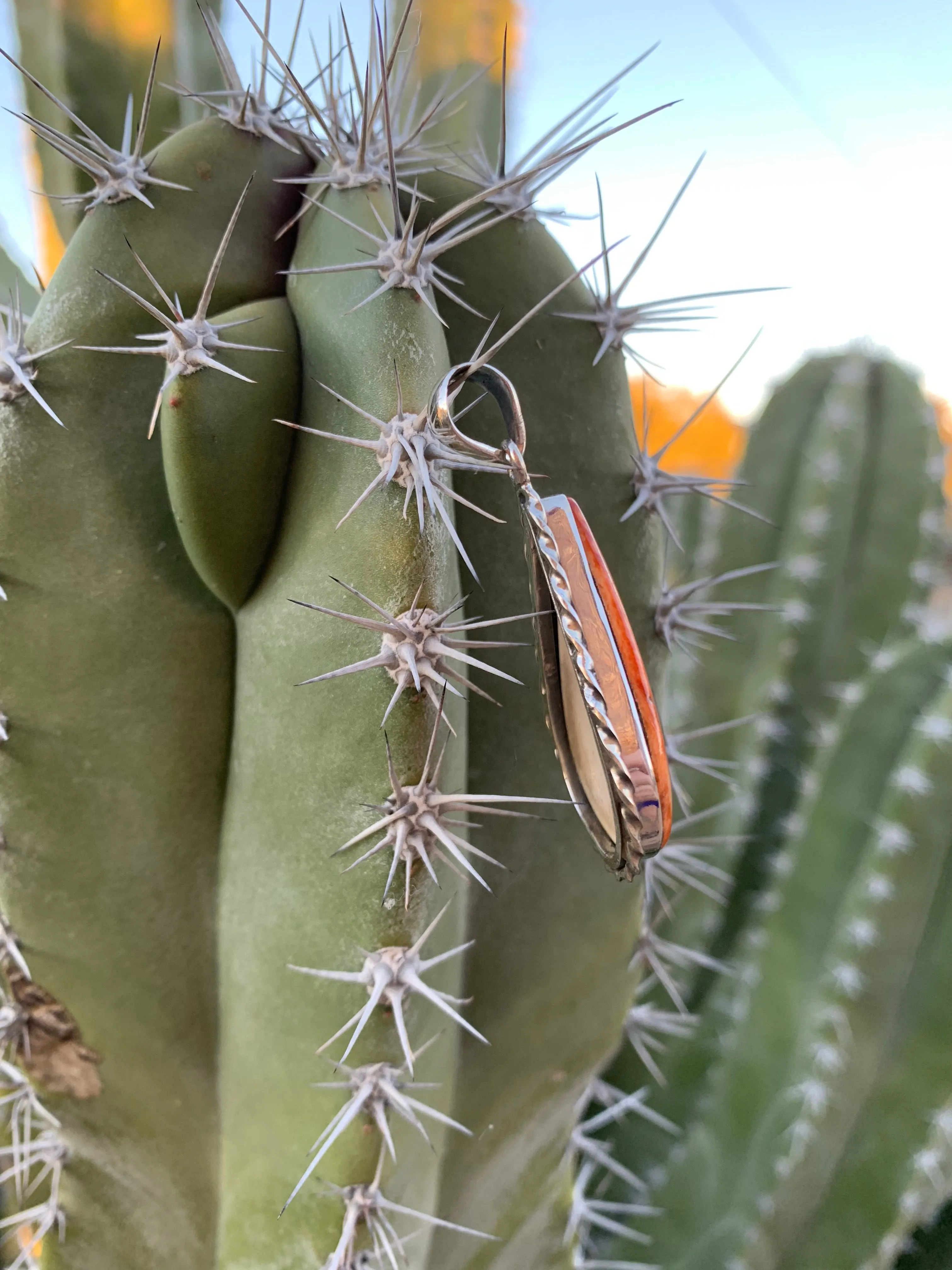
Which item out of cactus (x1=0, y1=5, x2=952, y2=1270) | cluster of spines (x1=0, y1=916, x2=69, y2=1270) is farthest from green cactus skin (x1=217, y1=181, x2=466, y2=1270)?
cluster of spines (x1=0, y1=916, x2=69, y2=1270)

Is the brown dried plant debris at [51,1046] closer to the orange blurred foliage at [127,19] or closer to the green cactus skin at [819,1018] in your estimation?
the green cactus skin at [819,1018]

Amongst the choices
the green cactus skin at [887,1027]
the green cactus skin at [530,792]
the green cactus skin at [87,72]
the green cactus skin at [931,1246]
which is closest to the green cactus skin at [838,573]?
the green cactus skin at [887,1027]

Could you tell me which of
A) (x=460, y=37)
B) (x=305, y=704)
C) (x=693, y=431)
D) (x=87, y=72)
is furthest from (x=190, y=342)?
(x=693, y=431)

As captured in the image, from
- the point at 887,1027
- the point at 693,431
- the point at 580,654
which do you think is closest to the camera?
the point at 580,654

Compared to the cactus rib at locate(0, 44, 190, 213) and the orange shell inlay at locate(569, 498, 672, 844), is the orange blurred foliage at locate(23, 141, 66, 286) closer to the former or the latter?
the cactus rib at locate(0, 44, 190, 213)

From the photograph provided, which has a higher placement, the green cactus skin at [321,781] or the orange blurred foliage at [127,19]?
the orange blurred foliage at [127,19]

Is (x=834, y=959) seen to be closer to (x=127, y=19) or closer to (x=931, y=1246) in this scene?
(x=931, y=1246)

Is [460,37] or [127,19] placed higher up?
[460,37]
